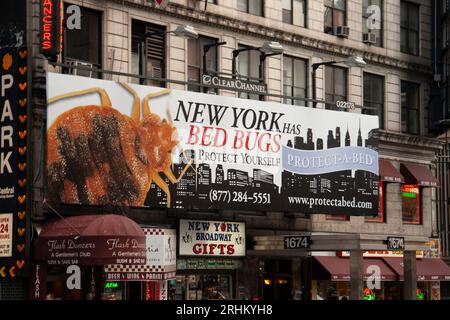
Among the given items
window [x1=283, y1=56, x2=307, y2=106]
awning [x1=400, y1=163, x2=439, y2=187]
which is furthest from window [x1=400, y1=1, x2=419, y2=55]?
window [x1=283, y1=56, x2=307, y2=106]

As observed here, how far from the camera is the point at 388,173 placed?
41.3 metres

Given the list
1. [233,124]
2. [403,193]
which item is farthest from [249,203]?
[403,193]

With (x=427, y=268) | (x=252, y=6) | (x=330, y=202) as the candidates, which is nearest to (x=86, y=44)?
(x=252, y=6)

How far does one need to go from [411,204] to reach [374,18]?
26.6 feet

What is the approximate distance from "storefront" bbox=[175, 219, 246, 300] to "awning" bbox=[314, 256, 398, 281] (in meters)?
4.09

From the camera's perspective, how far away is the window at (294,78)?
128 ft

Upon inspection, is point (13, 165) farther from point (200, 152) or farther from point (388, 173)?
point (388, 173)

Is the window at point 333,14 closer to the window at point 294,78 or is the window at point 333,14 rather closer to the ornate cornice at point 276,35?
the ornate cornice at point 276,35

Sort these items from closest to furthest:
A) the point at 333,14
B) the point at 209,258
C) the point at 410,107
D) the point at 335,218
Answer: the point at 209,258
the point at 335,218
the point at 333,14
the point at 410,107

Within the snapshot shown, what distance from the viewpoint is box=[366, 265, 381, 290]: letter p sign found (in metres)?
40.4

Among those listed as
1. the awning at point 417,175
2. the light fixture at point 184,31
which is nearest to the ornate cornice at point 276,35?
the light fixture at point 184,31

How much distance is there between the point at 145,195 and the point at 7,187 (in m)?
3.99

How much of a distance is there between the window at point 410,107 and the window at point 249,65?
9332 mm

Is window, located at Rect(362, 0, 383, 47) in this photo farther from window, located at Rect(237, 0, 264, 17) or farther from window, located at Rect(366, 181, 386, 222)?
window, located at Rect(237, 0, 264, 17)
